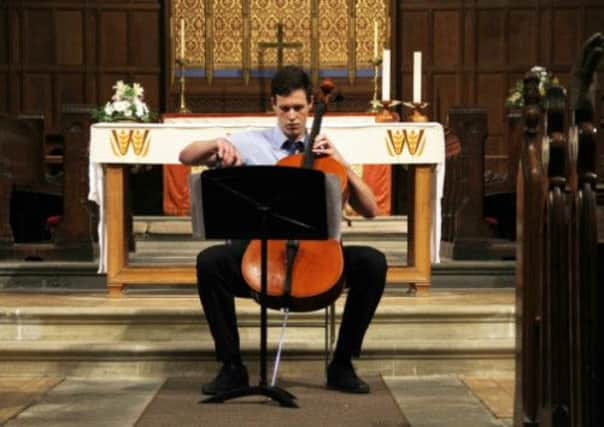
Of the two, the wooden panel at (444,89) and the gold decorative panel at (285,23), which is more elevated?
the gold decorative panel at (285,23)

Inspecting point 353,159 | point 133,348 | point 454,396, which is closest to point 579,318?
point 454,396

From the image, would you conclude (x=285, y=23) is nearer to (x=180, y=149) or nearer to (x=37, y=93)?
(x=37, y=93)

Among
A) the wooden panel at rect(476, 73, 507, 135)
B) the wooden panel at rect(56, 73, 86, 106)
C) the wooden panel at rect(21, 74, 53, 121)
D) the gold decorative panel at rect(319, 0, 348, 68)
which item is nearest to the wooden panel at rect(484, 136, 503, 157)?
the wooden panel at rect(476, 73, 507, 135)

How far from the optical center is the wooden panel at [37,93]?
1227 cm

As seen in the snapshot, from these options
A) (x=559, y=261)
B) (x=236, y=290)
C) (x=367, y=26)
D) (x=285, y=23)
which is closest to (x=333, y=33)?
(x=367, y=26)

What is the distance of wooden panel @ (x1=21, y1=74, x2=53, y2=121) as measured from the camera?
40.3 ft

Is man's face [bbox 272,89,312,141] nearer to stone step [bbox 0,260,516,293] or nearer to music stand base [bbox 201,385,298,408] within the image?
music stand base [bbox 201,385,298,408]

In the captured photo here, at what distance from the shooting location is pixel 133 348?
19.7ft

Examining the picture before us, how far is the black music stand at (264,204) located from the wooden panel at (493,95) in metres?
7.73

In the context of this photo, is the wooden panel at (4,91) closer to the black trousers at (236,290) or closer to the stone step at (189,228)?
the stone step at (189,228)

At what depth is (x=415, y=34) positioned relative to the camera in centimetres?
1236

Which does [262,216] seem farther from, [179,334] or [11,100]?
[11,100]

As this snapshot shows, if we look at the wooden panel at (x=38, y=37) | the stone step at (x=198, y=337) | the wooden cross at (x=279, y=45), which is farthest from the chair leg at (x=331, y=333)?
the wooden panel at (x=38, y=37)

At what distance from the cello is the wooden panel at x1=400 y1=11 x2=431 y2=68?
7231 mm
